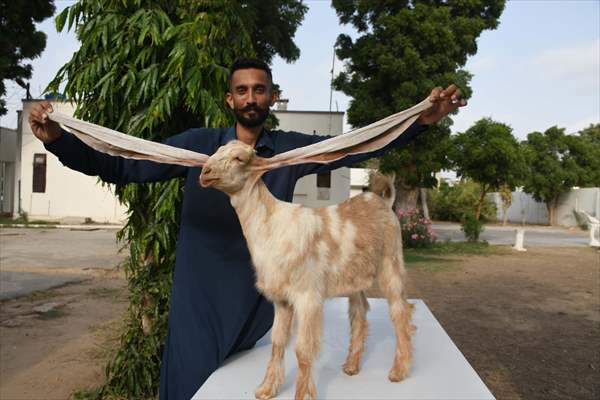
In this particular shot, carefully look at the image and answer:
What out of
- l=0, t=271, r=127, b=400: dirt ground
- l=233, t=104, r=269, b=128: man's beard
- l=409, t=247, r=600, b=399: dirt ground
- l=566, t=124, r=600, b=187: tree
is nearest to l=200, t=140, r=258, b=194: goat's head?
l=233, t=104, r=269, b=128: man's beard

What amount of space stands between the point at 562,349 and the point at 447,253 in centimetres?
829

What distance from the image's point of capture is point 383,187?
2428 millimetres

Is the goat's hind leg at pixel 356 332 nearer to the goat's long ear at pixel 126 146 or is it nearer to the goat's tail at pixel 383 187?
the goat's tail at pixel 383 187

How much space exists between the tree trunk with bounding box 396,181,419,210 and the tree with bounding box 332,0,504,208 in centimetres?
5

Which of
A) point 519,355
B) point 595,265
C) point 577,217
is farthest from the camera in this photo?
point 577,217

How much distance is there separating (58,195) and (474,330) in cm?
2038

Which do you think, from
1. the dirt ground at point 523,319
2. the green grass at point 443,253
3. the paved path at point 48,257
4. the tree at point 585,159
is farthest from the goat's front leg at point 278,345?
the tree at point 585,159

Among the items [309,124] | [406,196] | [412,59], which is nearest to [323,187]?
[309,124]

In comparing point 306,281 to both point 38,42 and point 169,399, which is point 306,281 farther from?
point 38,42

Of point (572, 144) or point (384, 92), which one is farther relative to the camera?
point (572, 144)

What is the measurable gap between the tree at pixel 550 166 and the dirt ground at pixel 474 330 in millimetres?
19093

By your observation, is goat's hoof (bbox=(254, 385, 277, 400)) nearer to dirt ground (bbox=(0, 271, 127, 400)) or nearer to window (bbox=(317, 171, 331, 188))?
dirt ground (bbox=(0, 271, 127, 400))

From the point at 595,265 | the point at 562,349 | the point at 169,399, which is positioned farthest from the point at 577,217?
the point at 169,399

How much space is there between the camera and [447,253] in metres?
14.8
